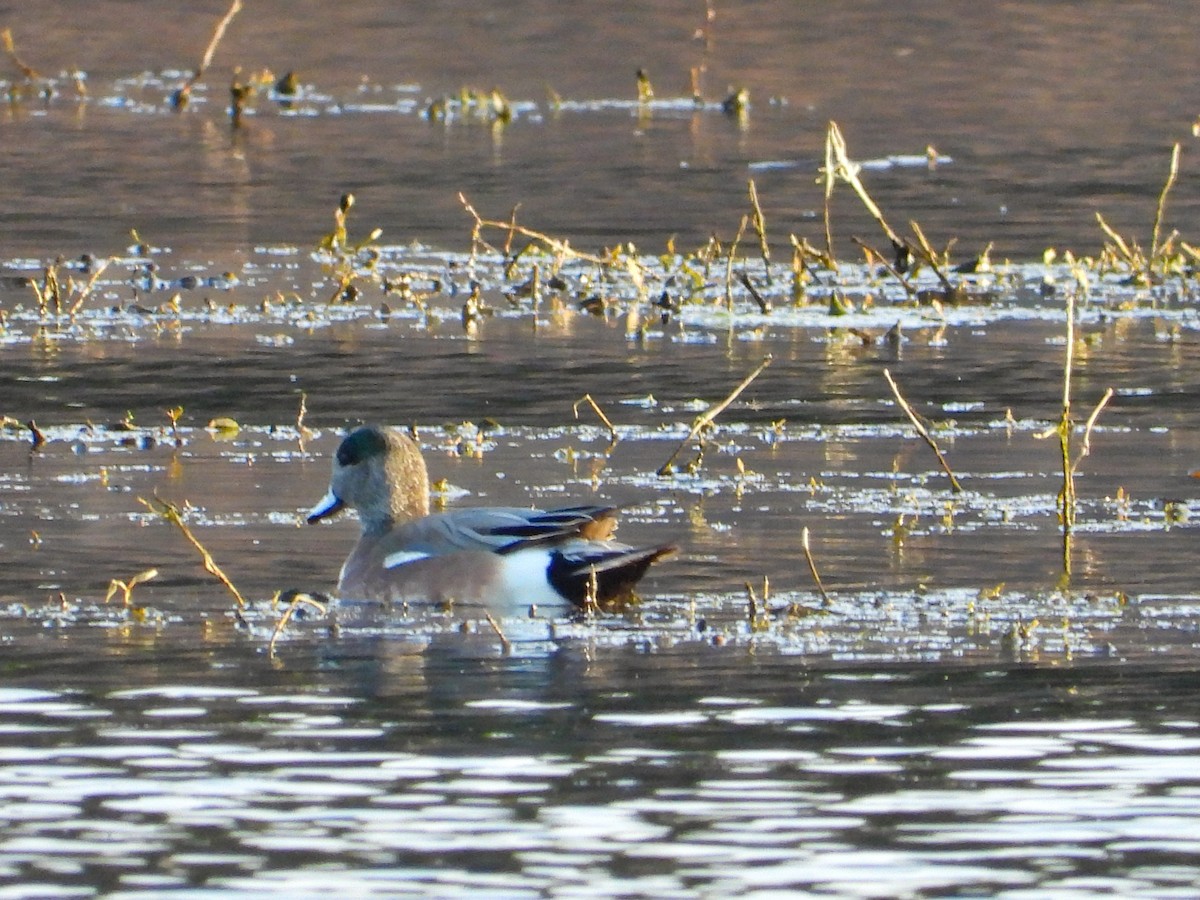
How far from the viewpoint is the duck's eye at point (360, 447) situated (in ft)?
34.7

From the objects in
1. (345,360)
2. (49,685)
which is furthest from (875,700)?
(345,360)

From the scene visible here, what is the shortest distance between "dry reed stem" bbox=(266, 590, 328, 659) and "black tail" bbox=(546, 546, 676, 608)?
0.74 m

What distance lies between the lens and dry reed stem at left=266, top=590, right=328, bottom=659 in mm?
8797

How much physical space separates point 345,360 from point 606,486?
376 cm

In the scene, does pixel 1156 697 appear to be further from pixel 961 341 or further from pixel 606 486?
pixel 961 341

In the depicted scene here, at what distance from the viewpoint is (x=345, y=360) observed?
596 inches

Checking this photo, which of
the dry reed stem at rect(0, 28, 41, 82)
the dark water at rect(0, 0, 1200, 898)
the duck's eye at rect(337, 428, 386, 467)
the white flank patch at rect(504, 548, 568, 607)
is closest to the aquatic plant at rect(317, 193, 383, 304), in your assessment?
the dark water at rect(0, 0, 1200, 898)

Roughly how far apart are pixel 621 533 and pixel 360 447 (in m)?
0.98

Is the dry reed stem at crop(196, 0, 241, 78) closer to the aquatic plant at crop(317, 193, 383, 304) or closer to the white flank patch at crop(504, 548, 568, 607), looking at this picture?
the aquatic plant at crop(317, 193, 383, 304)

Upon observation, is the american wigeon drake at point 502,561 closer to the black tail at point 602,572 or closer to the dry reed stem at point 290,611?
the black tail at point 602,572

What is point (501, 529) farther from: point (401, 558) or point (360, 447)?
point (360, 447)

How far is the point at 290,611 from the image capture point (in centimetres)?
876

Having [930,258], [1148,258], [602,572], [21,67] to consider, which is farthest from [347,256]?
[21,67]

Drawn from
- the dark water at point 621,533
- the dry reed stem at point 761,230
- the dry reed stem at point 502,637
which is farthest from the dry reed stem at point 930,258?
the dry reed stem at point 502,637
